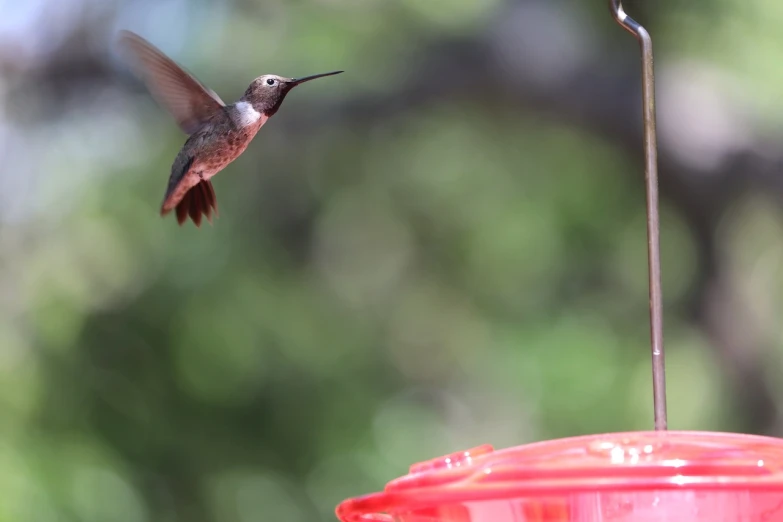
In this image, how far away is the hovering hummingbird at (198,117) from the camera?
Answer: 2.15 metres

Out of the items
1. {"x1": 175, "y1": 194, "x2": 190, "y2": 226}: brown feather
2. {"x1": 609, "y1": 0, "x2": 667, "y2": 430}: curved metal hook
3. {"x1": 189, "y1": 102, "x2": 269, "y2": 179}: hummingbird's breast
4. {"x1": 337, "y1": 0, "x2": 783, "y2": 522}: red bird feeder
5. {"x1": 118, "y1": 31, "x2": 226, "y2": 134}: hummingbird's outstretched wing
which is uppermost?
{"x1": 118, "y1": 31, "x2": 226, "y2": 134}: hummingbird's outstretched wing

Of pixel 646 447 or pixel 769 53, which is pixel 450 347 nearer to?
pixel 769 53

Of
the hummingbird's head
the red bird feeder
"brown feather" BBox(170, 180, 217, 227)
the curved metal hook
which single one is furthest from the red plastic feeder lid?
"brown feather" BBox(170, 180, 217, 227)

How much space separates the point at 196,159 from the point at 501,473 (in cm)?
129

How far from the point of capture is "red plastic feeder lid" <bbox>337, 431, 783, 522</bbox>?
1113 millimetres

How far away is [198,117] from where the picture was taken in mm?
2525

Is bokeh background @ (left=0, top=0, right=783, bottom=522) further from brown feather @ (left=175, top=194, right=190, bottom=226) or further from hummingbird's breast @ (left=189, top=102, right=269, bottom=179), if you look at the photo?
hummingbird's breast @ (left=189, top=102, right=269, bottom=179)

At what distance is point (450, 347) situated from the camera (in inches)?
244

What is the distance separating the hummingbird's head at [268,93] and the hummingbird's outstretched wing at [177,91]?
1.03ft

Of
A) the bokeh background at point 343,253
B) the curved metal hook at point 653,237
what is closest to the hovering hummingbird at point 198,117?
the curved metal hook at point 653,237

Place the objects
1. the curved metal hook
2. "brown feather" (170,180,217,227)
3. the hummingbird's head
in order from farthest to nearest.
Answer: "brown feather" (170,180,217,227)
the hummingbird's head
the curved metal hook

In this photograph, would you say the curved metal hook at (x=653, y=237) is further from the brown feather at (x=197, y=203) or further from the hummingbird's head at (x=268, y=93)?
the brown feather at (x=197, y=203)

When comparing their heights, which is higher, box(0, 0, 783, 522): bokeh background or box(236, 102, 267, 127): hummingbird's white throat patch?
box(0, 0, 783, 522): bokeh background

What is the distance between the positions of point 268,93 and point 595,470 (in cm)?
120
